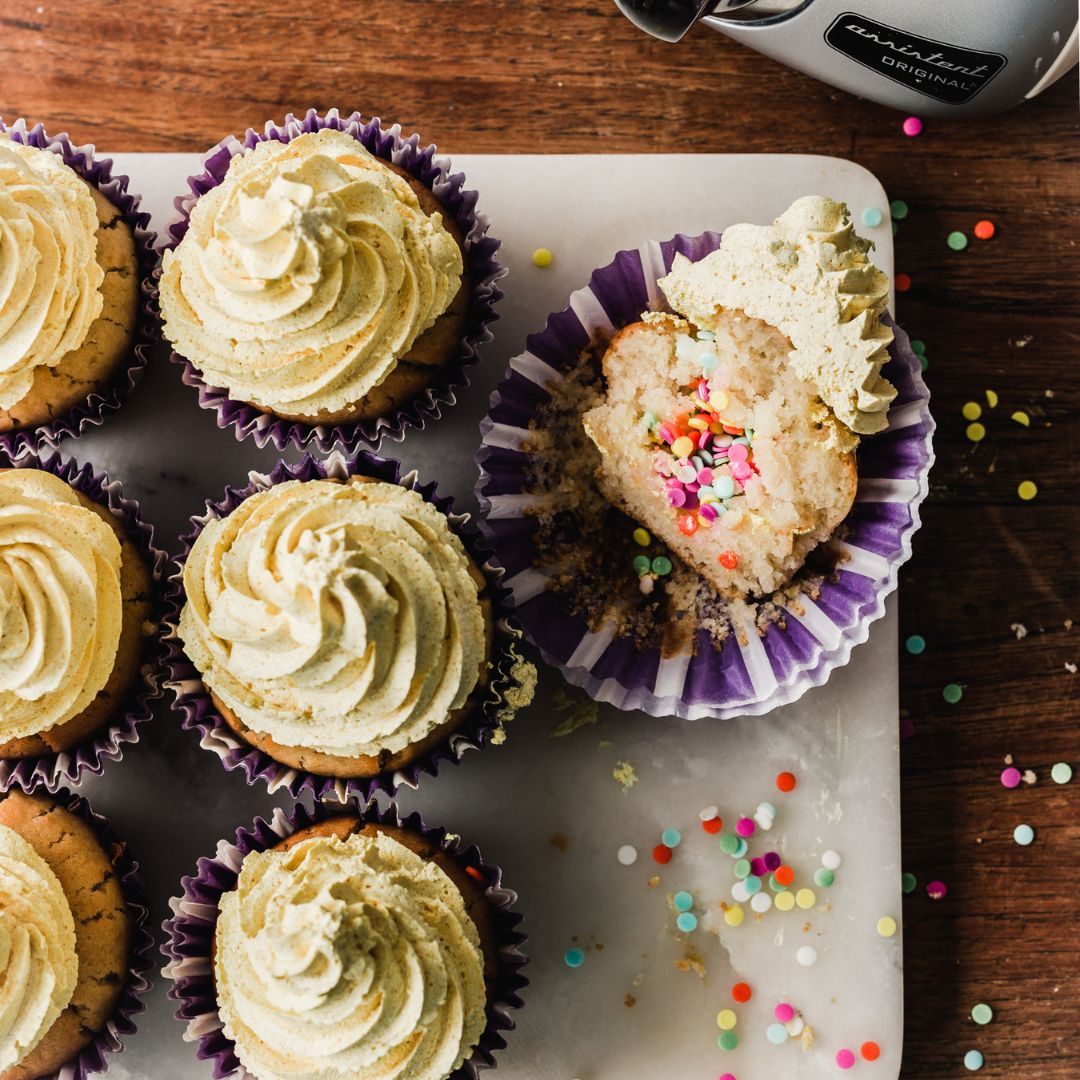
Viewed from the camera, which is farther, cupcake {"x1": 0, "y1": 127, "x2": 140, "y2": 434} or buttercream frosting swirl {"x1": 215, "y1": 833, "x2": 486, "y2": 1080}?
cupcake {"x1": 0, "y1": 127, "x2": 140, "y2": 434}

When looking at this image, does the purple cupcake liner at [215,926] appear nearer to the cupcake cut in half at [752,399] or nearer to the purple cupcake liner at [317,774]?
the purple cupcake liner at [317,774]

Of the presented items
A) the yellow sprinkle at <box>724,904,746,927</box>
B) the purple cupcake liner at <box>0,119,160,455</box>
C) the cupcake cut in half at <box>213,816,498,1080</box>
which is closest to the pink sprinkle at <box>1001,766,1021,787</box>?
the yellow sprinkle at <box>724,904,746,927</box>

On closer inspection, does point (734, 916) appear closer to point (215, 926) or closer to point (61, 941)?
point (215, 926)

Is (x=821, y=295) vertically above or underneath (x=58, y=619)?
above

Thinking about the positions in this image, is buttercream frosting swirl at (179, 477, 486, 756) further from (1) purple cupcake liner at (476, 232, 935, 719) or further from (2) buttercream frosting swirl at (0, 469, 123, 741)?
(1) purple cupcake liner at (476, 232, 935, 719)

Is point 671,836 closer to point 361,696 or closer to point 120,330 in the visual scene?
point 361,696

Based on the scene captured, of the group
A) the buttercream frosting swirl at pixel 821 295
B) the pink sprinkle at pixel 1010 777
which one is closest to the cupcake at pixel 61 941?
the buttercream frosting swirl at pixel 821 295

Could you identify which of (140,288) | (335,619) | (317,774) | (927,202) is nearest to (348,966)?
(317,774)
